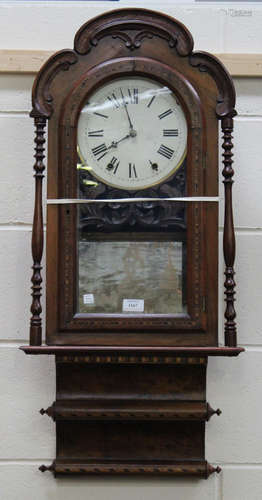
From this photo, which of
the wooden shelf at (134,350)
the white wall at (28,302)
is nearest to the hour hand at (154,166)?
the white wall at (28,302)

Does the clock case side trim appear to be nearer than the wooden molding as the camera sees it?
Yes

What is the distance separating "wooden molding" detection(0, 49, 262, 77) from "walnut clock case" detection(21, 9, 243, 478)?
0.13 m

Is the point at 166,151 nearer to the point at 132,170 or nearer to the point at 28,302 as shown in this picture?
the point at 132,170

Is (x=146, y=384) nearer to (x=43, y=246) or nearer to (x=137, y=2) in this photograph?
(x=43, y=246)

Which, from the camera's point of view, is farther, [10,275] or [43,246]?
[10,275]

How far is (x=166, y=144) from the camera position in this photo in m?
1.05

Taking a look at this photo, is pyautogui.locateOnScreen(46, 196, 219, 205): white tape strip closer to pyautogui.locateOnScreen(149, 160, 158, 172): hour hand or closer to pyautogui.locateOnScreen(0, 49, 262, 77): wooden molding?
pyautogui.locateOnScreen(149, 160, 158, 172): hour hand

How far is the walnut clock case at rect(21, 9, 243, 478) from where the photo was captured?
1025 millimetres

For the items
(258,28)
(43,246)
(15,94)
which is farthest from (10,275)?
(258,28)

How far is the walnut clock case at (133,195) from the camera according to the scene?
1.03 meters

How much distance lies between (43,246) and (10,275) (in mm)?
150

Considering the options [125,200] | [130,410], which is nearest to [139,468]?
[130,410]

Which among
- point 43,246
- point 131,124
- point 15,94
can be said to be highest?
point 15,94

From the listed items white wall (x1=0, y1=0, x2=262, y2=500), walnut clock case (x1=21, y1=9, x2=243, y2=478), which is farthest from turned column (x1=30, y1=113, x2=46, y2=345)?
white wall (x1=0, y1=0, x2=262, y2=500)
